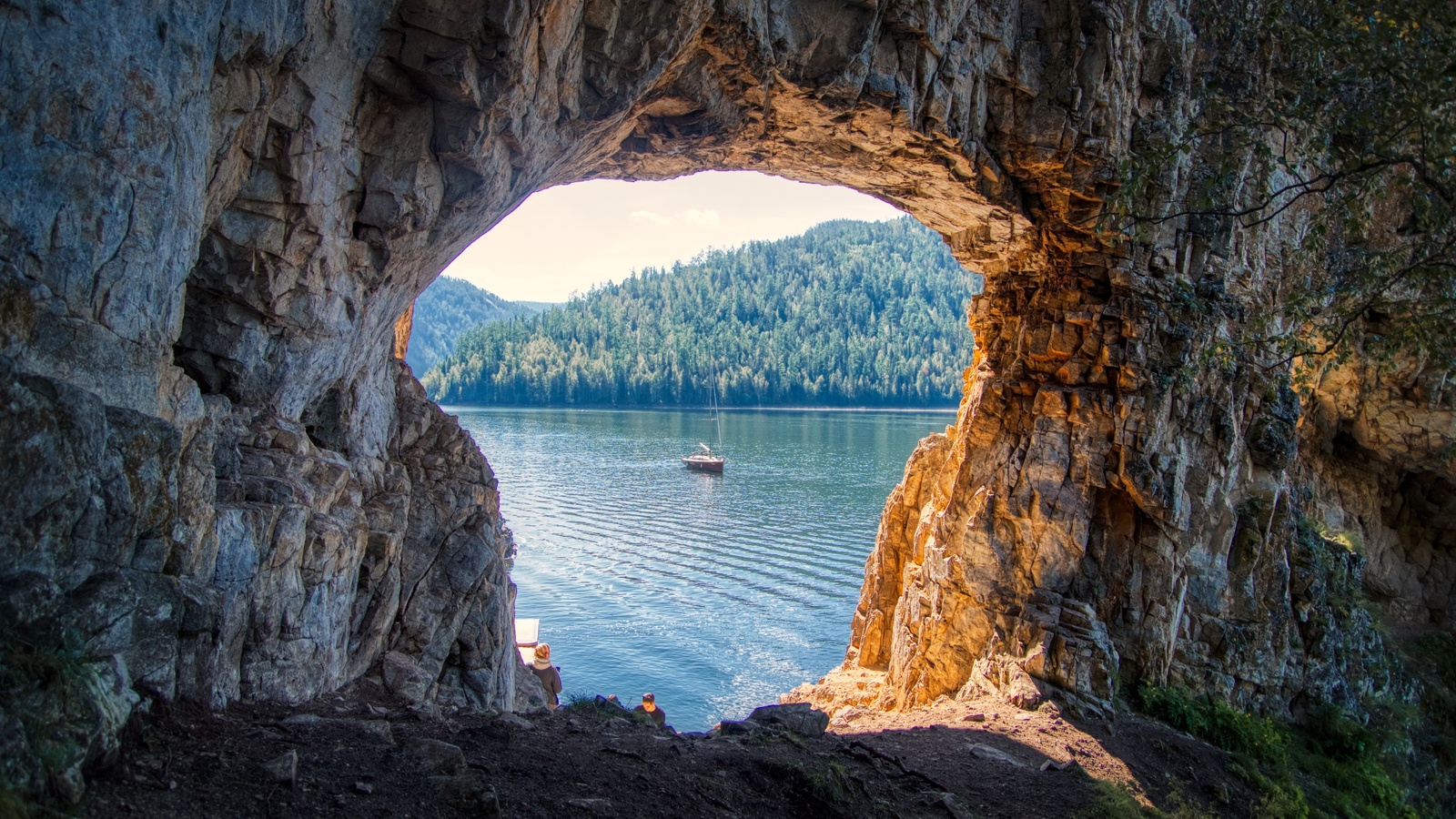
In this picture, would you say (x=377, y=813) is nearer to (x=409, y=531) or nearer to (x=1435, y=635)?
(x=409, y=531)

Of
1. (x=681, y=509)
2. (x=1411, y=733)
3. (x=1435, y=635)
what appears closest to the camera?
(x=1411, y=733)

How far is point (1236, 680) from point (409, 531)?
1291cm

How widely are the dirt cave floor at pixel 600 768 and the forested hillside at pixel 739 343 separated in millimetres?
117051

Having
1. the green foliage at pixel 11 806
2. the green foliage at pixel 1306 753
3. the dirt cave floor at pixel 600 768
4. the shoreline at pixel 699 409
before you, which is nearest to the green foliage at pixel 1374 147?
the dirt cave floor at pixel 600 768

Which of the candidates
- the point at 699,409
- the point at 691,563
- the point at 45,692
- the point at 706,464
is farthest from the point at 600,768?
the point at 699,409

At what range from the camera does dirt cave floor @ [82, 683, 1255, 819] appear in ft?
15.3

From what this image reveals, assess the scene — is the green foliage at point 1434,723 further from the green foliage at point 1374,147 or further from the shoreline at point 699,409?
the shoreline at point 699,409

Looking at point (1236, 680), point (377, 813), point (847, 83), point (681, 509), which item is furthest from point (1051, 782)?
point (681, 509)

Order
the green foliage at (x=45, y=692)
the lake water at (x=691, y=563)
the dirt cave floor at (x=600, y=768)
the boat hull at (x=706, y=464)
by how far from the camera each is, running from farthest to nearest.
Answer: the boat hull at (x=706, y=464), the lake water at (x=691, y=563), the dirt cave floor at (x=600, y=768), the green foliage at (x=45, y=692)

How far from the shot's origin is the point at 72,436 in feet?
14.3

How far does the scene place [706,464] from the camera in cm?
5778

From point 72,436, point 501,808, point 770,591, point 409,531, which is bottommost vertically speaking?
point 770,591

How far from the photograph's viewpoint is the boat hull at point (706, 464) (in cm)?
5750

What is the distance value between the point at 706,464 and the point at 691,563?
70.4 feet
